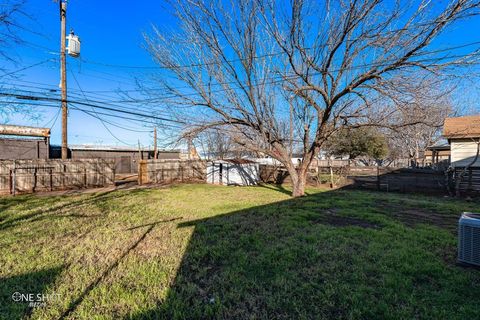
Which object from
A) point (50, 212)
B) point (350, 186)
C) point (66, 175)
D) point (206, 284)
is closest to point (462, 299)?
point (206, 284)

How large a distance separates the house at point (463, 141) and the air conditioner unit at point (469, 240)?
8.81 m

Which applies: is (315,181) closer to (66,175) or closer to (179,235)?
(179,235)

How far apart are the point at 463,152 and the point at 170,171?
14.9 meters

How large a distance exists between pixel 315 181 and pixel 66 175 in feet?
40.6

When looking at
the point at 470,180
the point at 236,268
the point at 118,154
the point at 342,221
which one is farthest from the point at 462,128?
the point at 118,154

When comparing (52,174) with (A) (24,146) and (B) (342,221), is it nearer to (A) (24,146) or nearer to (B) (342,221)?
(A) (24,146)

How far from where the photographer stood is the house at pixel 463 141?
9.66 metres

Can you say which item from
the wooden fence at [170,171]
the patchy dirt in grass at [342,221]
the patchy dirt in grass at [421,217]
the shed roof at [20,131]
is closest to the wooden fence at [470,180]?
the patchy dirt in grass at [421,217]

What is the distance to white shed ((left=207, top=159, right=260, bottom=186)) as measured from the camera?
14.7m

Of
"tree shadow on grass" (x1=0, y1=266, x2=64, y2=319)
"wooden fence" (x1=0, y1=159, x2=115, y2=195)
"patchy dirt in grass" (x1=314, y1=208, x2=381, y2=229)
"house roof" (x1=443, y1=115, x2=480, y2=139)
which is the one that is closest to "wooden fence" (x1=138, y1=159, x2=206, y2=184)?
"wooden fence" (x1=0, y1=159, x2=115, y2=195)

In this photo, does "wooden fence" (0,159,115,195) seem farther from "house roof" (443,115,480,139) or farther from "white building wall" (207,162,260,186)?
"house roof" (443,115,480,139)

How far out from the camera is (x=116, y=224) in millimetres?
5035

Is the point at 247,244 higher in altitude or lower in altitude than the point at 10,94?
lower

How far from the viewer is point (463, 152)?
10141 mm
